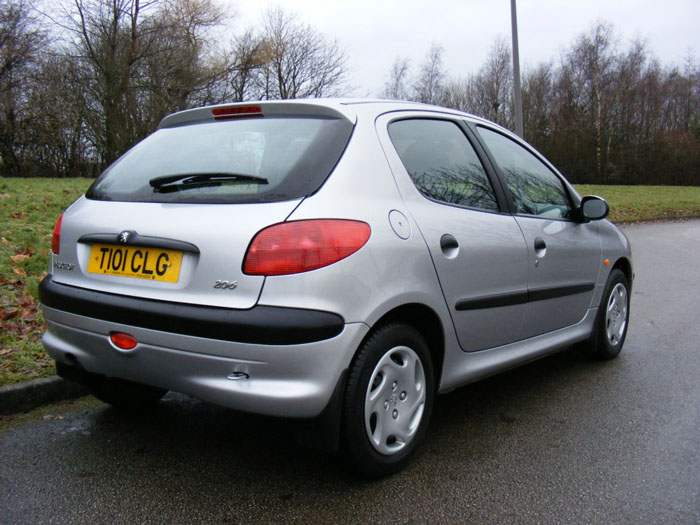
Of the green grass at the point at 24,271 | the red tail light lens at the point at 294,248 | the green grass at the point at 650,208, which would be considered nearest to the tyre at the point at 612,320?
the red tail light lens at the point at 294,248

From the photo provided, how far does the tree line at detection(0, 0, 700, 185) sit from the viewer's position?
23.8m

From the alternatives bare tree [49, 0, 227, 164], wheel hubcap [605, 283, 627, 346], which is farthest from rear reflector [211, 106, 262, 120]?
bare tree [49, 0, 227, 164]

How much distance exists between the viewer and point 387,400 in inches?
106

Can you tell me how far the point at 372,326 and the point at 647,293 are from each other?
601 centimetres

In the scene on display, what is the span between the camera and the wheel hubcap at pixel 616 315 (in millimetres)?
4590

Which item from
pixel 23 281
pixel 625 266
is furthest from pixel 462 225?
pixel 23 281

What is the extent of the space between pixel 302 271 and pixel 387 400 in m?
0.75

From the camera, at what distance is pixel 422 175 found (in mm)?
3012

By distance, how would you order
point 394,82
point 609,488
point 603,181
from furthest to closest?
point 603,181 → point 394,82 → point 609,488

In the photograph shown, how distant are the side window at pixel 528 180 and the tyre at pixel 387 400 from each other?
50.5 inches

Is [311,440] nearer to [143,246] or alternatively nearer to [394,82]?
[143,246]

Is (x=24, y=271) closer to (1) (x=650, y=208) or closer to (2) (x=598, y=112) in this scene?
(1) (x=650, y=208)

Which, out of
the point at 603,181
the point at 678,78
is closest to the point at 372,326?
the point at 603,181

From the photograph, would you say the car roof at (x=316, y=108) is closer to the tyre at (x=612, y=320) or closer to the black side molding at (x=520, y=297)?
the black side molding at (x=520, y=297)
